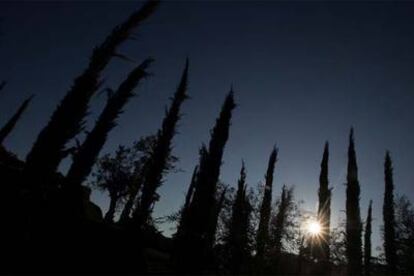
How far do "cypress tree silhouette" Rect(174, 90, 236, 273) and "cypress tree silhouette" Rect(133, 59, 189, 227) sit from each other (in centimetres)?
255

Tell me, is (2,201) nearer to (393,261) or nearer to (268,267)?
(268,267)

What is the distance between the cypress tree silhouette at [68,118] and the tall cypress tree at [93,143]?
1.28 m

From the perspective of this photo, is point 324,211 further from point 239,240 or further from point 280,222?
point 280,222

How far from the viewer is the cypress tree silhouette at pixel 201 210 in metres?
17.2

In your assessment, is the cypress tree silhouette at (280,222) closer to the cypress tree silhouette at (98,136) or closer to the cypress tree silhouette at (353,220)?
the cypress tree silhouette at (353,220)

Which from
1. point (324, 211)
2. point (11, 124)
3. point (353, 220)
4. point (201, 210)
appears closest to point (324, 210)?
point (324, 211)

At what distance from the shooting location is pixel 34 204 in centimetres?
1304

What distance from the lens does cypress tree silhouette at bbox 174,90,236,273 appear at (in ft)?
56.3

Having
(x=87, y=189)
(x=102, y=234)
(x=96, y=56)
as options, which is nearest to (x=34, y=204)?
(x=102, y=234)

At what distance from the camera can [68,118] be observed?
15.6 metres

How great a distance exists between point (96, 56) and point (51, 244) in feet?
30.8

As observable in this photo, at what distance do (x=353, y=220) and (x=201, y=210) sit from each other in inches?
503

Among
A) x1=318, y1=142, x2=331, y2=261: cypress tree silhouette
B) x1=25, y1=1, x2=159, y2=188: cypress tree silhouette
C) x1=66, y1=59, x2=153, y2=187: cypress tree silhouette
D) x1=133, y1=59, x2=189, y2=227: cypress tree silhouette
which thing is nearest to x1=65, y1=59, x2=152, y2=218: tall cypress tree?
x1=66, y1=59, x2=153, y2=187: cypress tree silhouette

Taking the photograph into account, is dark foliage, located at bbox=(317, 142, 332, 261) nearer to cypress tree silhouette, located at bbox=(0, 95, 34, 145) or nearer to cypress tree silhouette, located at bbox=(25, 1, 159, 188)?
cypress tree silhouette, located at bbox=(25, 1, 159, 188)
